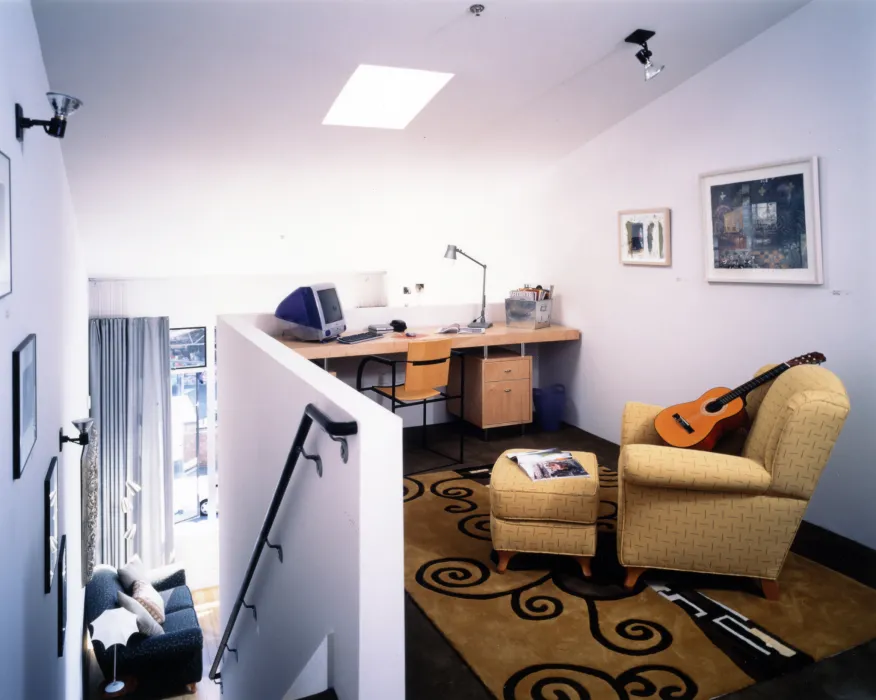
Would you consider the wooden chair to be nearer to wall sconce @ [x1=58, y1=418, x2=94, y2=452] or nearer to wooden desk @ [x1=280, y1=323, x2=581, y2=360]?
wooden desk @ [x1=280, y1=323, x2=581, y2=360]

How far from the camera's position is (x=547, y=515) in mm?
→ 2920

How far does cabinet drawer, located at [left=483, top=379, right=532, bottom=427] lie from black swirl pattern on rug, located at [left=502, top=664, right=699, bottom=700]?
2.65 metres

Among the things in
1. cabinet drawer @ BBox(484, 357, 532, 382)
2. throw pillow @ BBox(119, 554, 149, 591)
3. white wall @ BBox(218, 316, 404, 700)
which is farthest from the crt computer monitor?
throw pillow @ BBox(119, 554, 149, 591)

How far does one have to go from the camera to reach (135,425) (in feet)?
23.6

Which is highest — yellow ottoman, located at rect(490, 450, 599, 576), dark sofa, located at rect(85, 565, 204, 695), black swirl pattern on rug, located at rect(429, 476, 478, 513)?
yellow ottoman, located at rect(490, 450, 599, 576)

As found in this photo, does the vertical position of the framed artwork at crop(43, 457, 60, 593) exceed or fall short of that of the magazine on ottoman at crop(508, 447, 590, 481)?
it falls short

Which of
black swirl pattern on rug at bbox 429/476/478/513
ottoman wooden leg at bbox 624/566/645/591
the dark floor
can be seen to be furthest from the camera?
black swirl pattern on rug at bbox 429/476/478/513

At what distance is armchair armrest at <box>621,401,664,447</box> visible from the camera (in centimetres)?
330

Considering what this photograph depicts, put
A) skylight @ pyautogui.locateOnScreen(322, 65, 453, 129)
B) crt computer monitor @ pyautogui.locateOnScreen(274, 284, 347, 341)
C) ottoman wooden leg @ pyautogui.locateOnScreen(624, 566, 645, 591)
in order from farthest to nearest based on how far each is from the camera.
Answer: crt computer monitor @ pyautogui.locateOnScreen(274, 284, 347, 341)
skylight @ pyautogui.locateOnScreen(322, 65, 453, 129)
ottoman wooden leg @ pyautogui.locateOnScreen(624, 566, 645, 591)

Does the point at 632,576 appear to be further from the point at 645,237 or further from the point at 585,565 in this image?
the point at 645,237

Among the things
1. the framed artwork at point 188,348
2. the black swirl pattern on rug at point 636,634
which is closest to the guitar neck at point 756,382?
the black swirl pattern on rug at point 636,634

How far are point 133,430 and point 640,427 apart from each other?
560 cm

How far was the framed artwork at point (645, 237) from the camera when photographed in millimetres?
4355

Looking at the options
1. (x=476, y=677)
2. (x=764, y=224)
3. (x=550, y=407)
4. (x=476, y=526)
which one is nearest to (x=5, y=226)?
(x=476, y=677)
